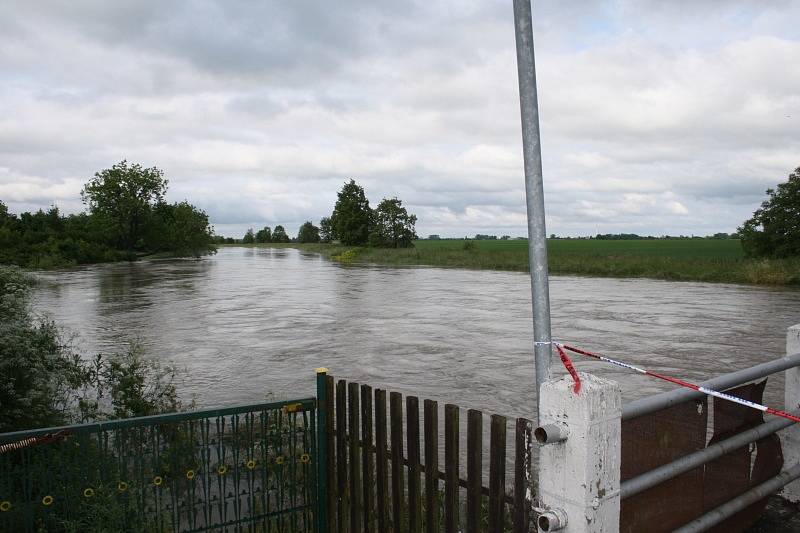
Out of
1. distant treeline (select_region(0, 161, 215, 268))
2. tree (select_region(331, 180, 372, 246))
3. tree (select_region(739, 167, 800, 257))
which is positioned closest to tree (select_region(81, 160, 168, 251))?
distant treeline (select_region(0, 161, 215, 268))

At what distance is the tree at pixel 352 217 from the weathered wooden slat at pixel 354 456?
89.6 metres

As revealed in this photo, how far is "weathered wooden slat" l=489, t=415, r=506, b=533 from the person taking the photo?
327 cm

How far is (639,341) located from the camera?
1580 cm

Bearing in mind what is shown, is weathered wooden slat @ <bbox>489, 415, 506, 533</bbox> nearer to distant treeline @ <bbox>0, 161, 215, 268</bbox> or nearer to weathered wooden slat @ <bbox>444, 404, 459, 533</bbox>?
weathered wooden slat @ <bbox>444, 404, 459, 533</bbox>

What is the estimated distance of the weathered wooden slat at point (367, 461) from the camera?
420 cm

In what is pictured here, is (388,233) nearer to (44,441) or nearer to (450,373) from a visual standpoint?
(450,373)

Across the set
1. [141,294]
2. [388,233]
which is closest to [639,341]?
[141,294]

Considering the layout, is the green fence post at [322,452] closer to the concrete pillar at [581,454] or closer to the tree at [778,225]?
the concrete pillar at [581,454]

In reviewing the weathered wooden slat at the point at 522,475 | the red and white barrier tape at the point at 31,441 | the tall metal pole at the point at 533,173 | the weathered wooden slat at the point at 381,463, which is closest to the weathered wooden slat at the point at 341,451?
the weathered wooden slat at the point at 381,463

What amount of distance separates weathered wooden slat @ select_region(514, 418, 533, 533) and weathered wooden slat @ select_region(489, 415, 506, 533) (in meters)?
0.12

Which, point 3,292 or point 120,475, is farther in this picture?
point 3,292

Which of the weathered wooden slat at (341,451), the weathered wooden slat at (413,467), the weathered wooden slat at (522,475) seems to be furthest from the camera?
the weathered wooden slat at (341,451)

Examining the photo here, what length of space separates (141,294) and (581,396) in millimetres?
28171

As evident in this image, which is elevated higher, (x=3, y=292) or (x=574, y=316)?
(x=3, y=292)
